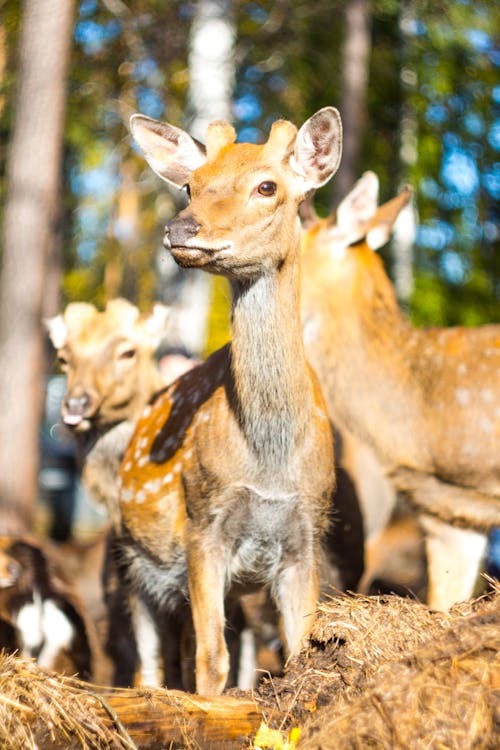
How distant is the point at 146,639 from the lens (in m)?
5.29

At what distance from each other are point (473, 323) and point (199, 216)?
586 inches

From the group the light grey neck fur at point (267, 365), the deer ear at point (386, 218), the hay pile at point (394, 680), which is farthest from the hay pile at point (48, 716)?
the deer ear at point (386, 218)

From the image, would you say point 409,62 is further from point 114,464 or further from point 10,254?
point 114,464

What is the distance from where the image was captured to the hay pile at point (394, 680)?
121 inches

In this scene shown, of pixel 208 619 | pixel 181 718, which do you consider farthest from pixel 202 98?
pixel 181 718

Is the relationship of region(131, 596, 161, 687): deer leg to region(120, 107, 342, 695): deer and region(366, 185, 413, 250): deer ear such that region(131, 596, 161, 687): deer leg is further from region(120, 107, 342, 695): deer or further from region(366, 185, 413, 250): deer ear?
region(366, 185, 413, 250): deer ear

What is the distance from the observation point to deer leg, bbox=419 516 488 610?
233 inches

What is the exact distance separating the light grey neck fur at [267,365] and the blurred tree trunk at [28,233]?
4.33m

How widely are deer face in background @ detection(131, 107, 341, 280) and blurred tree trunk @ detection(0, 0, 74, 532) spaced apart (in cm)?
392

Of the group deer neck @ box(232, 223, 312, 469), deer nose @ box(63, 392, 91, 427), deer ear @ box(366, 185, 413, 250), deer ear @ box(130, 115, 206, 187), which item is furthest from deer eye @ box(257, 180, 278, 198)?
deer ear @ box(366, 185, 413, 250)

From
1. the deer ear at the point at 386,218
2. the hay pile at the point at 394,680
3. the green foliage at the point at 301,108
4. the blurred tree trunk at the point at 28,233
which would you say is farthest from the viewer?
the green foliage at the point at 301,108

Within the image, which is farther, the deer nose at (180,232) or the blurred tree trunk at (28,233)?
the blurred tree trunk at (28,233)

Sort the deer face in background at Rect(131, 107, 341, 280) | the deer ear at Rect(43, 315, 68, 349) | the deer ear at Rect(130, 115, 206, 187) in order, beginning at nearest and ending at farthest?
the deer face in background at Rect(131, 107, 341, 280) → the deer ear at Rect(130, 115, 206, 187) → the deer ear at Rect(43, 315, 68, 349)

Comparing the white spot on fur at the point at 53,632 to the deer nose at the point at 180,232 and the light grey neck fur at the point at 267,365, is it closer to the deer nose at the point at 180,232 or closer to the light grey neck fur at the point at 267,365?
the light grey neck fur at the point at 267,365
